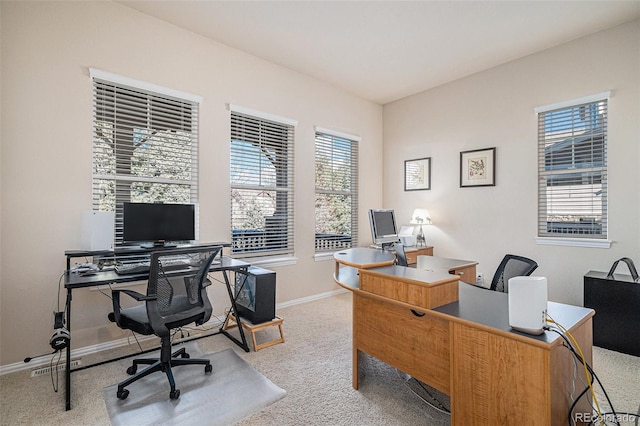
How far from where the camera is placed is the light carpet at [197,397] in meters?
1.86

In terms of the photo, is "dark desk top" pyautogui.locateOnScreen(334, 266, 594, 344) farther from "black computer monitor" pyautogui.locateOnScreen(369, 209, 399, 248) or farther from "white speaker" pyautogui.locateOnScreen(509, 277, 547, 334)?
"black computer monitor" pyautogui.locateOnScreen(369, 209, 399, 248)

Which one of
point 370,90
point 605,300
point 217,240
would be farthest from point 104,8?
point 605,300

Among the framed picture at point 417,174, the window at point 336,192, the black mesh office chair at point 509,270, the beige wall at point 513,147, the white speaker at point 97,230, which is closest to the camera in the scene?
the black mesh office chair at point 509,270

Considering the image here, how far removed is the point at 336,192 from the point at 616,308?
3.34 m

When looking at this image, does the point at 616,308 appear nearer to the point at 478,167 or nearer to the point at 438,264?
the point at 438,264

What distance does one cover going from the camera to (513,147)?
3850 mm

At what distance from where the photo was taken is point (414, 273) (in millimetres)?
1875

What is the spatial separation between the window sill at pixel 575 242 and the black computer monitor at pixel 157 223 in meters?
3.97

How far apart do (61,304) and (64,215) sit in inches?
29.6

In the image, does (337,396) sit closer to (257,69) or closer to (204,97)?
(204,97)

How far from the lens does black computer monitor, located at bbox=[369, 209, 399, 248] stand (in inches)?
132

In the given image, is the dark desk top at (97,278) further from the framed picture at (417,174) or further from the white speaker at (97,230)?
the framed picture at (417,174)

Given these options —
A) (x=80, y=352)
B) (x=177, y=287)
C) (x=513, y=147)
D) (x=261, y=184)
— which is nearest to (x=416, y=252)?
(x=513, y=147)

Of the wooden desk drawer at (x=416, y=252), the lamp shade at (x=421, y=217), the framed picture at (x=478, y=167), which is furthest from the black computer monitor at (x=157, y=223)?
the framed picture at (x=478, y=167)
